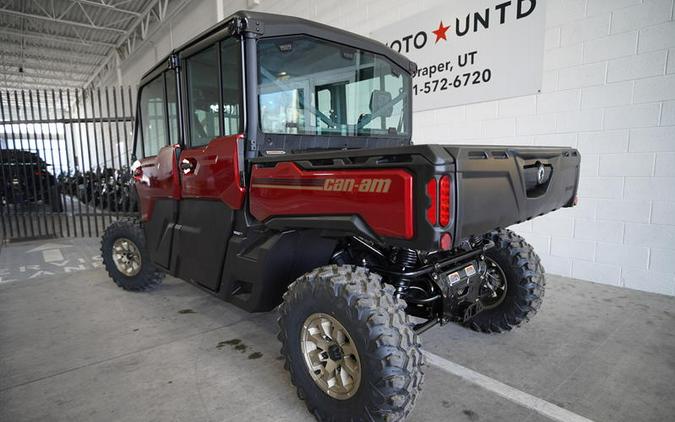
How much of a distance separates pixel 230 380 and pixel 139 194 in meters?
2.16

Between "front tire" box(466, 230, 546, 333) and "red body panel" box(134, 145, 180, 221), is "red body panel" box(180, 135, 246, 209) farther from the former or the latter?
"front tire" box(466, 230, 546, 333)

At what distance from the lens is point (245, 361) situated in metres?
2.46

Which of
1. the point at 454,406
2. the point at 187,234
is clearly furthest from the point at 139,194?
the point at 454,406

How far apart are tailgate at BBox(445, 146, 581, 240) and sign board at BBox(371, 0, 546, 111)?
214 cm

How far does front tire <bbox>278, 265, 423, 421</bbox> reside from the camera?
158 centimetres

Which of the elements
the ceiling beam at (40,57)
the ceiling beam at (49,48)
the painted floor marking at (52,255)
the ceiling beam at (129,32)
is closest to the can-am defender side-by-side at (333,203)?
the painted floor marking at (52,255)

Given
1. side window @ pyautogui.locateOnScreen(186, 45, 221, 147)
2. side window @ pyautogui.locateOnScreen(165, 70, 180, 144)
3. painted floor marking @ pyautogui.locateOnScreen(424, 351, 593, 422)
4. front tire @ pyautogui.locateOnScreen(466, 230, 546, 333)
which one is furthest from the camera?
side window @ pyautogui.locateOnScreen(165, 70, 180, 144)

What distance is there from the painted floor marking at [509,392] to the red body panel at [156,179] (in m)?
2.25

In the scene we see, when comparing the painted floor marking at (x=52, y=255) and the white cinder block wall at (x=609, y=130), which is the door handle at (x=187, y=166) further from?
the painted floor marking at (x=52, y=255)

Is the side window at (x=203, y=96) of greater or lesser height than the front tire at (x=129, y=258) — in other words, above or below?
above

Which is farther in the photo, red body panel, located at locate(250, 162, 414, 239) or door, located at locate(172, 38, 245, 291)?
door, located at locate(172, 38, 245, 291)

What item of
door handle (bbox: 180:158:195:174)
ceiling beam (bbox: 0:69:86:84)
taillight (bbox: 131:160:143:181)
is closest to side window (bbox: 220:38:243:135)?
door handle (bbox: 180:158:195:174)

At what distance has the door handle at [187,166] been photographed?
266cm

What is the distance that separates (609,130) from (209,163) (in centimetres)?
363
